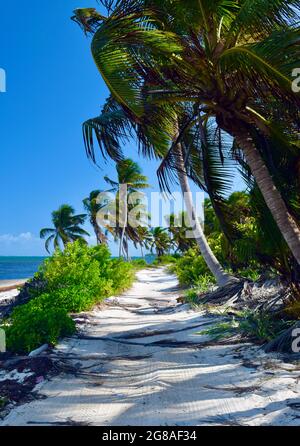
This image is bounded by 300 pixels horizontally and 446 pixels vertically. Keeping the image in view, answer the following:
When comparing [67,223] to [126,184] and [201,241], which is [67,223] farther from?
[201,241]

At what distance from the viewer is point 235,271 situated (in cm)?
1202

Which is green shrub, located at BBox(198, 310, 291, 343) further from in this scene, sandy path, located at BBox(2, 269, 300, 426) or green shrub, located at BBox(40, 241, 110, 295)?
green shrub, located at BBox(40, 241, 110, 295)

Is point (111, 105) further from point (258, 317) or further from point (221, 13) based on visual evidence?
point (258, 317)

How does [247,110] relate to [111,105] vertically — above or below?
below

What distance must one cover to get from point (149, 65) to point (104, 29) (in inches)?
35.1

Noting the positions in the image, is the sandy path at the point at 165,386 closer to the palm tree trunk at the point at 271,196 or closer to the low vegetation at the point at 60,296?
the low vegetation at the point at 60,296

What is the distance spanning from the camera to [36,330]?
565 centimetres

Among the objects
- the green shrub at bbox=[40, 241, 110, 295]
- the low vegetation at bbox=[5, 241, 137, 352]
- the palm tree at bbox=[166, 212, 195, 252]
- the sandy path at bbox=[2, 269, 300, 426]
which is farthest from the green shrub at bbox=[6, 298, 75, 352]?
the palm tree at bbox=[166, 212, 195, 252]

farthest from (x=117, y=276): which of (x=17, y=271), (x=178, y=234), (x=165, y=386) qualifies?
(x=17, y=271)

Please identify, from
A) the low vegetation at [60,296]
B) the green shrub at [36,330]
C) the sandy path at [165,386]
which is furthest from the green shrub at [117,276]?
the sandy path at [165,386]

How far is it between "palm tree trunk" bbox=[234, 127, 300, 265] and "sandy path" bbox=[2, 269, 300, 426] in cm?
152

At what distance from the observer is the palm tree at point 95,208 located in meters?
34.8

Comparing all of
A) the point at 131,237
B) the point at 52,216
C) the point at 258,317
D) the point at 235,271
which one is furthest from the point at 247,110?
the point at 52,216
